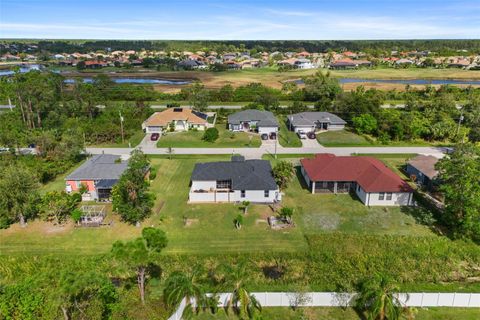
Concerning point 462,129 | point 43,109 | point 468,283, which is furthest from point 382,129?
point 43,109

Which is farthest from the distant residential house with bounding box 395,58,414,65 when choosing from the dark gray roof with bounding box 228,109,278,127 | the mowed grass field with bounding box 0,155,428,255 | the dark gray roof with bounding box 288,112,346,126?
the mowed grass field with bounding box 0,155,428,255

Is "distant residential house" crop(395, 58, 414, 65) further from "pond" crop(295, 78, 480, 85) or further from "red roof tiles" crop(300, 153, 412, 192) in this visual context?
"red roof tiles" crop(300, 153, 412, 192)

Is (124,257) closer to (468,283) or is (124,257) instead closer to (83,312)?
(83,312)

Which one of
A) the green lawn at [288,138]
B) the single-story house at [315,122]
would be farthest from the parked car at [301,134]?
the single-story house at [315,122]

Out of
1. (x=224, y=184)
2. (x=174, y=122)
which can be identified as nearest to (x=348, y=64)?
(x=174, y=122)

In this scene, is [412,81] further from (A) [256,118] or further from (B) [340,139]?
(A) [256,118]

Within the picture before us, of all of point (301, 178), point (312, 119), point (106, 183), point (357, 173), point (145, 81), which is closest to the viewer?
point (106, 183)
